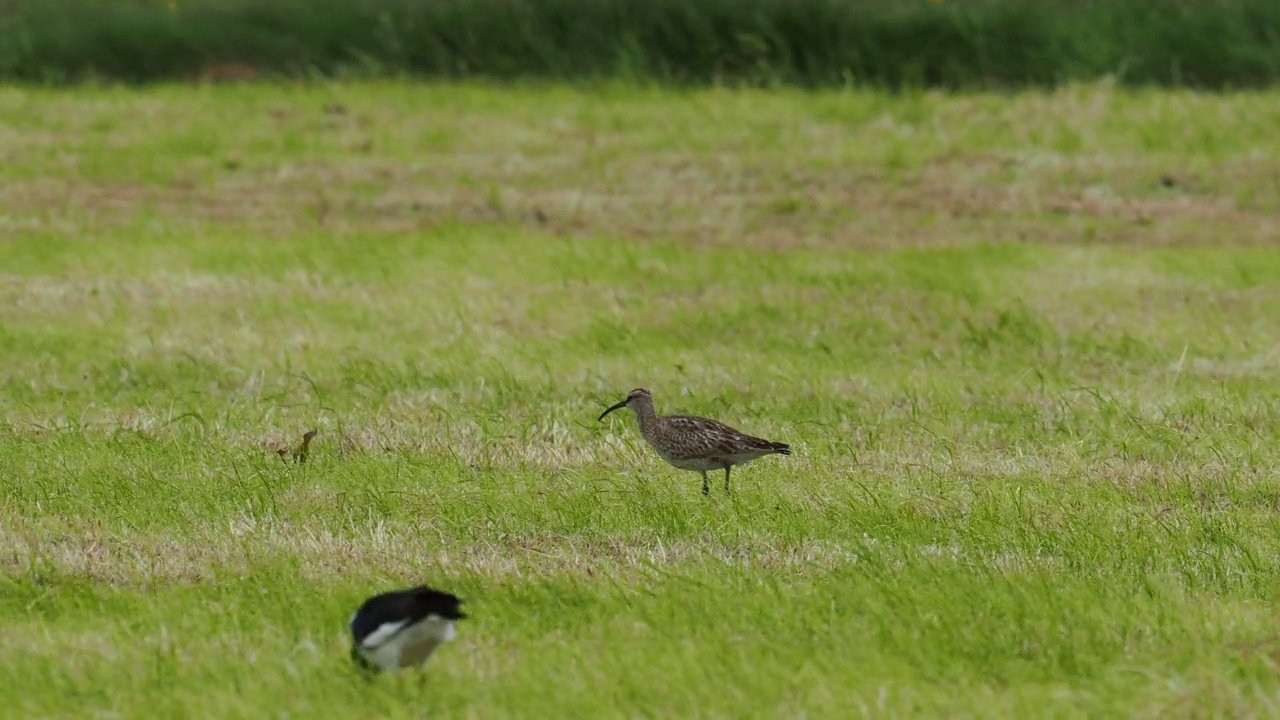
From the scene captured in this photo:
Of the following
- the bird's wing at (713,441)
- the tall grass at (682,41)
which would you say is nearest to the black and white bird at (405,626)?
the bird's wing at (713,441)

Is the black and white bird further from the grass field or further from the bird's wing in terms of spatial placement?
the bird's wing

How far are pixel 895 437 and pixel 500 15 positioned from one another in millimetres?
16032

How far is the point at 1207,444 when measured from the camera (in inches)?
418

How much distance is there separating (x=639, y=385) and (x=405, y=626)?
6808mm

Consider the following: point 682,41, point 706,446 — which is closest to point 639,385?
point 706,446

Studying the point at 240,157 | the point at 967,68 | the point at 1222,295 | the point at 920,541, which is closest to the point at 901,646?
the point at 920,541

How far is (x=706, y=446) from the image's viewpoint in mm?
9047

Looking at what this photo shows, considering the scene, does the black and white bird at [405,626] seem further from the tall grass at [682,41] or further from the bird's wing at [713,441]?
the tall grass at [682,41]

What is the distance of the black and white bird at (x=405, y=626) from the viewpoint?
5781mm

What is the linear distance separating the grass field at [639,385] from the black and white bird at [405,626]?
20cm

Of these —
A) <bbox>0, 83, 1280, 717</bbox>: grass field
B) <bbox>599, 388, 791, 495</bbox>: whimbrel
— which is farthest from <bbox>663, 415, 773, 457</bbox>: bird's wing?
<bbox>0, 83, 1280, 717</bbox>: grass field

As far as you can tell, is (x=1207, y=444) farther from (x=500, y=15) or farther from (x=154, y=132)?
(x=500, y=15)

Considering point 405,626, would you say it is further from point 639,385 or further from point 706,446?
point 639,385

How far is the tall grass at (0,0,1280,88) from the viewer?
80.7ft
